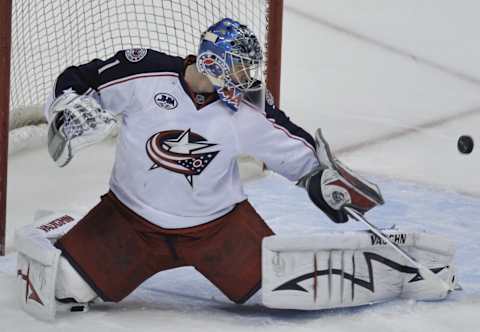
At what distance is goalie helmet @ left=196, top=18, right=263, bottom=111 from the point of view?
2.71m

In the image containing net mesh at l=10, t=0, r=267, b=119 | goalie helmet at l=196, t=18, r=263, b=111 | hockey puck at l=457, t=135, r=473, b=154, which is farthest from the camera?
hockey puck at l=457, t=135, r=473, b=154

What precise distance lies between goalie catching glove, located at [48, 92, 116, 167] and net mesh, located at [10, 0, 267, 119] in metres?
1.24

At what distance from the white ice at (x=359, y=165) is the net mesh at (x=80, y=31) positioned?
0.32m

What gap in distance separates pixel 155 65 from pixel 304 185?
44 cm

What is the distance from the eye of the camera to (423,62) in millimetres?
5371

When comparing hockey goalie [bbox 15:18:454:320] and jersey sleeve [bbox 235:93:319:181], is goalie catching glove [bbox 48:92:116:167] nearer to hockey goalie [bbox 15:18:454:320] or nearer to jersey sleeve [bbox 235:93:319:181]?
hockey goalie [bbox 15:18:454:320]

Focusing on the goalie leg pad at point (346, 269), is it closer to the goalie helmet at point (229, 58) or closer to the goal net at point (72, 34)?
the goalie helmet at point (229, 58)

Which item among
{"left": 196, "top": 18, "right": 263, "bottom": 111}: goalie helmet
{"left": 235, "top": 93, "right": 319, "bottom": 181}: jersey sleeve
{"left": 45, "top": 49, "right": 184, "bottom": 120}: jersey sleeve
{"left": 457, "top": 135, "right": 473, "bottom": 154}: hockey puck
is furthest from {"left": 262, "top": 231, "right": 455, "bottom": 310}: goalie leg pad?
{"left": 457, "top": 135, "right": 473, "bottom": 154}: hockey puck

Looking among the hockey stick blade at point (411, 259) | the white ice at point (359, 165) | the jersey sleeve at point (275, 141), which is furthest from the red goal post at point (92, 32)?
the hockey stick blade at point (411, 259)

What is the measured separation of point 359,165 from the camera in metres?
4.50

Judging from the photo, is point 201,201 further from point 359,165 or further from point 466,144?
point 359,165

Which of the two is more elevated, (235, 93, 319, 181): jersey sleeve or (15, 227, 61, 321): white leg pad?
(235, 93, 319, 181): jersey sleeve

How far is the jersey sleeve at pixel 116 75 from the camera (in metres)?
2.77

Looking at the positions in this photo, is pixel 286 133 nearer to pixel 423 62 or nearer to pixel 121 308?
pixel 121 308
